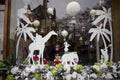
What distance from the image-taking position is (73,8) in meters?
3.39

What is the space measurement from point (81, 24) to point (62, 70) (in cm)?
80

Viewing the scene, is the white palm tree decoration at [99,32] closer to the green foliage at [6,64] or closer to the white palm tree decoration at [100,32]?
the white palm tree decoration at [100,32]

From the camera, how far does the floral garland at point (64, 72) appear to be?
3.04m

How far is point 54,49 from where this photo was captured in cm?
334

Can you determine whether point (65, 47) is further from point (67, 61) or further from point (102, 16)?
point (102, 16)

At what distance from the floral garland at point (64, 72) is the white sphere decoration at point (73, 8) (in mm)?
779

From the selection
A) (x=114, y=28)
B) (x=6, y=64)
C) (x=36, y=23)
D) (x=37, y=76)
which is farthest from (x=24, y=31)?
(x=114, y=28)

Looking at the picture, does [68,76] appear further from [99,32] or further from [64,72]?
[99,32]

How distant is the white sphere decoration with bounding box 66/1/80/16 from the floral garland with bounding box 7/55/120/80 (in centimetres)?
78

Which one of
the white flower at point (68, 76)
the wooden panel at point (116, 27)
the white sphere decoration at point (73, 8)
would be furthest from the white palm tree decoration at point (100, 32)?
the white flower at point (68, 76)

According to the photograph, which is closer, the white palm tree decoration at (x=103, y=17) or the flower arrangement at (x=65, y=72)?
the flower arrangement at (x=65, y=72)

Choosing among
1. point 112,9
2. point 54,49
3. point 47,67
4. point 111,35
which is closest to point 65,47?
point 54,49

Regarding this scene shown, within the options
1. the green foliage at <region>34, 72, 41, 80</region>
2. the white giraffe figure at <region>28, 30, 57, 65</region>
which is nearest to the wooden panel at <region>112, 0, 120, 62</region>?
the white giraffe figure at <region>28, 30, 57, 65</region>

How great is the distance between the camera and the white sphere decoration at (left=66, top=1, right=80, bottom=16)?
3391 millimetres
